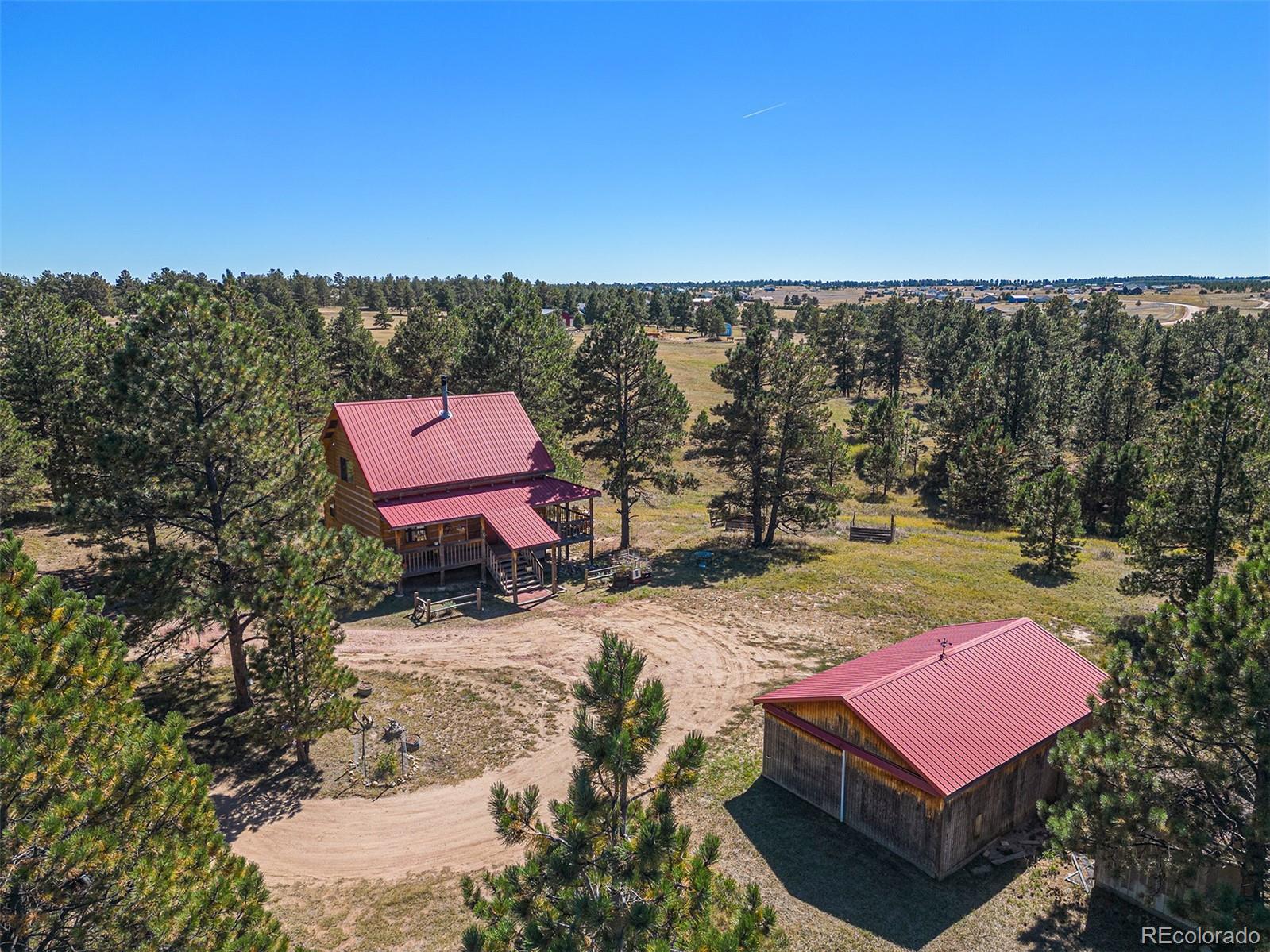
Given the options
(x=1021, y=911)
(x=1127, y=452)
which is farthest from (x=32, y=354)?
(x=1127, y=452)

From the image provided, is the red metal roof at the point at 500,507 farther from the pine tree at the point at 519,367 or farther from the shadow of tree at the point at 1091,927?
the shadow of tree at the point at 1091,927

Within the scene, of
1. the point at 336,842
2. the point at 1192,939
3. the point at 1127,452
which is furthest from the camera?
the point at 1127,452

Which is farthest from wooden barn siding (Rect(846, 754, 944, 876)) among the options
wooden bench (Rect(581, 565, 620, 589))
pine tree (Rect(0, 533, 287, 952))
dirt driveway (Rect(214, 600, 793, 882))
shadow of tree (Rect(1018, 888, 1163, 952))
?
wooden bench (Rect(581, 565, 620, 589))

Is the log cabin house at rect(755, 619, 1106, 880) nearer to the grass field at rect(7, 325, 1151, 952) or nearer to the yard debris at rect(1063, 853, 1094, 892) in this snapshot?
the grass field at rect(7, 325, 1151, 952)

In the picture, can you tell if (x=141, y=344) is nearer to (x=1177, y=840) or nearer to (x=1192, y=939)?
(x=1177, y=840)

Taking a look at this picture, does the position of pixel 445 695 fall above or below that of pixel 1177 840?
below

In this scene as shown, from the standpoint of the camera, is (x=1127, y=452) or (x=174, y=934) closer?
(x=174, y=934)

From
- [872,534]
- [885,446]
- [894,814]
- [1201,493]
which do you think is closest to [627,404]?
[872,534]
